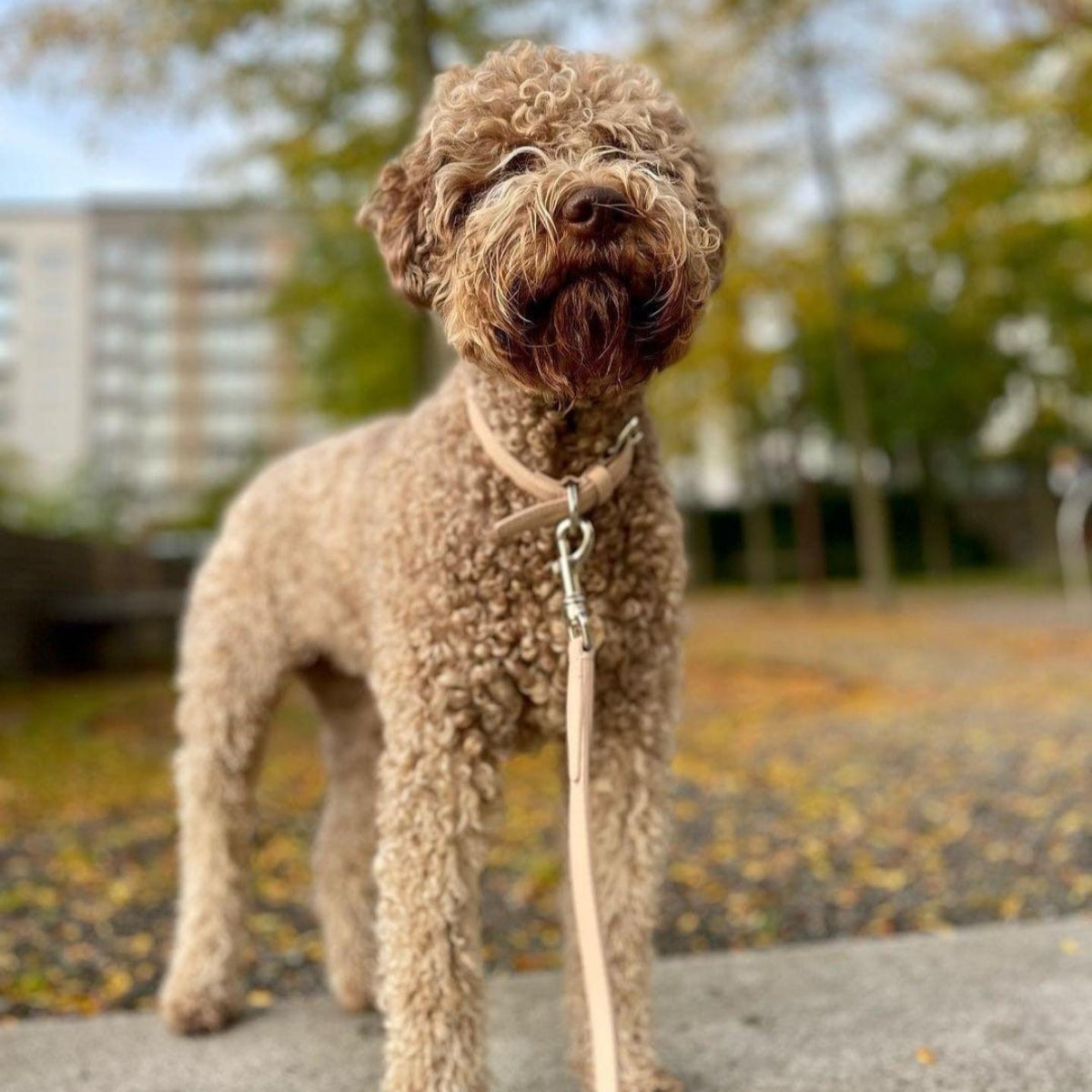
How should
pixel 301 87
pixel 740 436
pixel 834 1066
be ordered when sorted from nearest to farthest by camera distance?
pixel 834 1066
pixel 301 87
pixel 740 436

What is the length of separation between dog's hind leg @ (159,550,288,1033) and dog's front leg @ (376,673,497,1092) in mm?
869

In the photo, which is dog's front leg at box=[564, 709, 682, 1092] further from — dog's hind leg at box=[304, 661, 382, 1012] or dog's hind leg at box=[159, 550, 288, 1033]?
dog's hind leg at box=[159, 550, 288, 1033]

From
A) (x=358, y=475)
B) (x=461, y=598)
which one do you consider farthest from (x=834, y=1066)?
(x=358, y=475)

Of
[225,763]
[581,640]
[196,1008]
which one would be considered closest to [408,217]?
[581,640]

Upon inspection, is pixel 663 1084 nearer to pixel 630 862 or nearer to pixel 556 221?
pixel 630 862

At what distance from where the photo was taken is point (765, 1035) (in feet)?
8.54

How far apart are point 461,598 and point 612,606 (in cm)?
31

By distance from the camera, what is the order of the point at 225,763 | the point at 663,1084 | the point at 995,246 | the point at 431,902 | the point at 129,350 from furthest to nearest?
the point at 129,350
the point at 995,246
the point at 225,763
the point at 663,1084
the point at 431,902

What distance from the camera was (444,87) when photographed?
2.11 m

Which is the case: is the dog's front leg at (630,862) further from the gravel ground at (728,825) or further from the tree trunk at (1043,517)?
the tree trunk at (1043,517)

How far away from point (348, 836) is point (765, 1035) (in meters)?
1.27

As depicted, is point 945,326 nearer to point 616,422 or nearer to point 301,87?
point 301,87

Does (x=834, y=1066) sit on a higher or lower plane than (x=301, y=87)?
lower

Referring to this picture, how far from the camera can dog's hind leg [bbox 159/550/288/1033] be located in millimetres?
2881
